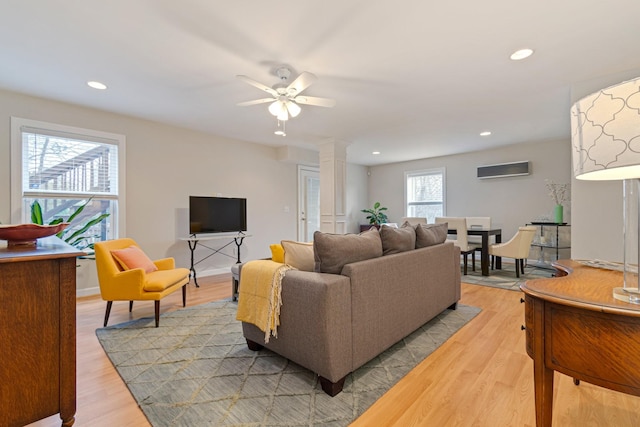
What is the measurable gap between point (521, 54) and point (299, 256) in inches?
98.9

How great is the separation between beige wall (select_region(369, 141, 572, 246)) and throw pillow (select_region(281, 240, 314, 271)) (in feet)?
16.4

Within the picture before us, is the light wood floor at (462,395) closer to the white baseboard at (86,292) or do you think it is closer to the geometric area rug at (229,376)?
the geometric area rug at (229,376)

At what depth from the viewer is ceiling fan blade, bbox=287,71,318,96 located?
7.43ft

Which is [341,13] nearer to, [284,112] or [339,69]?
[339,69]

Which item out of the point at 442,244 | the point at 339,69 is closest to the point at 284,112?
the point at 339,69

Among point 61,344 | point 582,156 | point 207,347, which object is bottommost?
point 207,347

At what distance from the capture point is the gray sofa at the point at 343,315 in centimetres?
161

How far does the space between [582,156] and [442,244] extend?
2047 millimetres

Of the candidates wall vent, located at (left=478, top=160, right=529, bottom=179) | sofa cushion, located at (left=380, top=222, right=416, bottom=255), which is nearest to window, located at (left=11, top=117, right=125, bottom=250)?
sofa cushion, located at (left=380, top=222, right=416, bottom=255)

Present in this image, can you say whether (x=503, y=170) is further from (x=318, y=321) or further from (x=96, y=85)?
(x=96, y=85)

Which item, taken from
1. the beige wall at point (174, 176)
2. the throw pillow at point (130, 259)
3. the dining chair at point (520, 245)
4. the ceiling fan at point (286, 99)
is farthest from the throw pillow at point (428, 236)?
the beige wall at point (174, 176)

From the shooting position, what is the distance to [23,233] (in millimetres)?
1446

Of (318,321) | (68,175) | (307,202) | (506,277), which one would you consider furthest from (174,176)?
(506,277)

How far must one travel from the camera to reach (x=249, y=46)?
2260mm
